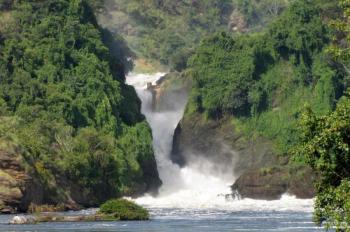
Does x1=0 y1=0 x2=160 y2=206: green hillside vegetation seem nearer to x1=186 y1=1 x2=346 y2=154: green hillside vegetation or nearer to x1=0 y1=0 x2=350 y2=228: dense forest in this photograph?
x1=0 y1=0 x2=350 y2=228: dense forest

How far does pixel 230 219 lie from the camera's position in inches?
3824

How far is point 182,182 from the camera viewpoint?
531 ft

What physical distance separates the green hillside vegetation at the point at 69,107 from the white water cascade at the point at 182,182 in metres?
4.75

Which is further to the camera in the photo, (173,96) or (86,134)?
(173,96)

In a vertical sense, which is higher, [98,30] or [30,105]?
[98,30]

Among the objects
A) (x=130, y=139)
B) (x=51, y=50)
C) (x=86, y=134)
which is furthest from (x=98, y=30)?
(x=86, y=134)

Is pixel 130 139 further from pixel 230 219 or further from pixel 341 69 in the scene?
pixel 230 219

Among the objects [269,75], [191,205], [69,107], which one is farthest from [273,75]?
[191,205]

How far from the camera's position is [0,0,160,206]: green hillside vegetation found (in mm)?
123562

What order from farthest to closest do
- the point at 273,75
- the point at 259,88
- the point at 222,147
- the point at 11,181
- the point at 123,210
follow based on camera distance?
the point at 273,75, the point at 222,147, the point at 259,88, the point at 11,181, the point at 123,210

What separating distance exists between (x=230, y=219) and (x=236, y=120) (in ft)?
230

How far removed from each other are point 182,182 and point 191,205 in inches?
1339

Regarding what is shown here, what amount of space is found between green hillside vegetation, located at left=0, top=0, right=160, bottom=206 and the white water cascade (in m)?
4.75

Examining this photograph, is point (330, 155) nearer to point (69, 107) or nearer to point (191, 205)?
point (191, 205)
